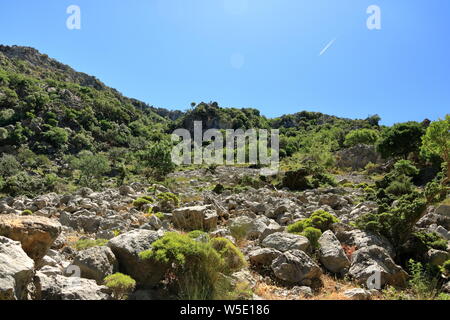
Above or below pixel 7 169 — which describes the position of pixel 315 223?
below

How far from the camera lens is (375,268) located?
6.71 metres

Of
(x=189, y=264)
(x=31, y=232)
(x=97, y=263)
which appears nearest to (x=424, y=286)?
(x=189, y=264)

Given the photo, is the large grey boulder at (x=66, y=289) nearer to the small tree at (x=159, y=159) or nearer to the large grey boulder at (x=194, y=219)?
the large grey boulder at (x=194, y=219)

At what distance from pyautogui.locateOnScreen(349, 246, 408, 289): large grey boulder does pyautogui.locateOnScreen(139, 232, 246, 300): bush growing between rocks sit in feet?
10.8

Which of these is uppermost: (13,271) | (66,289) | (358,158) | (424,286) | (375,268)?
(358,158)

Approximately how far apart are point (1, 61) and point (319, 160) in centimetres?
11186

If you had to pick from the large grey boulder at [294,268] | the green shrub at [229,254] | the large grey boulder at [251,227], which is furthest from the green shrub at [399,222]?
the green shrub at [229,254]

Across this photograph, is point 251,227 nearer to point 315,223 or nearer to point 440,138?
point 315,223

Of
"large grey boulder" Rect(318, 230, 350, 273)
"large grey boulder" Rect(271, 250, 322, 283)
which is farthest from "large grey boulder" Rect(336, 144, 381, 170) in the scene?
"large grey boulder" Rect(271, 250, 322, 283)

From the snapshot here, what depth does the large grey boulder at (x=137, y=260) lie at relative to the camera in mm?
5402

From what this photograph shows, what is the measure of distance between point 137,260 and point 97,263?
2.21ft

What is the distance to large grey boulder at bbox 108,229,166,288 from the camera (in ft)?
17.7

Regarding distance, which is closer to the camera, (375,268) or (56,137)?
(375,268)
